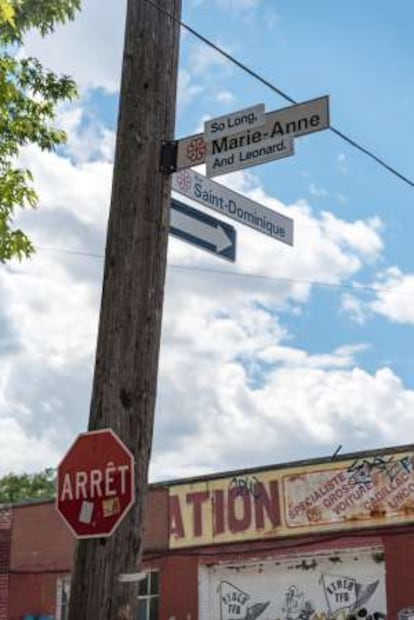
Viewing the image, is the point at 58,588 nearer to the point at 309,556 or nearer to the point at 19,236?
the point at 309,556

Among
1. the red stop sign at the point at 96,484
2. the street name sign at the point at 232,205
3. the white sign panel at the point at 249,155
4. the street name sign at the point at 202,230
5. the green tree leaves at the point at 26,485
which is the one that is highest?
the green tree leaves at the point at 26,485

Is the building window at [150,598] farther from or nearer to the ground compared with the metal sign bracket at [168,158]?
nearer to the ground

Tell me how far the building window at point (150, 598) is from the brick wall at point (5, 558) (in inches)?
154

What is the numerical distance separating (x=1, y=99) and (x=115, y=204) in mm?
5135

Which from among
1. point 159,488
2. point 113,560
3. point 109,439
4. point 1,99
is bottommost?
point 113,560

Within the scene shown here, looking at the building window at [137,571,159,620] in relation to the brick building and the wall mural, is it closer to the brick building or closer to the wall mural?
the brick building

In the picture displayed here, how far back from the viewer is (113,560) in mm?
6141

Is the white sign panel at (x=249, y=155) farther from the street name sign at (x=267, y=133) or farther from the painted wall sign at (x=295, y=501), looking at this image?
the painted wall sign at (x=295, y=501)

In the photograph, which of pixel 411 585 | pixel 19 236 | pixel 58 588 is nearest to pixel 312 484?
pixel 411 585

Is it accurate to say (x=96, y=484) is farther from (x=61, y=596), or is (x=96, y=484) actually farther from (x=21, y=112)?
(x=61, y=596)

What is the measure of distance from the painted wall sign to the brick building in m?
0.02

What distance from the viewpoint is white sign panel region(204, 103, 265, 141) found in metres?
7.22

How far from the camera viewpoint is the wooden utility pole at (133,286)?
6.17 meters

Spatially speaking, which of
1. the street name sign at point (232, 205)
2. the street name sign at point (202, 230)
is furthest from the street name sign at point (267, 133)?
the street name sign at point (202, 230)
